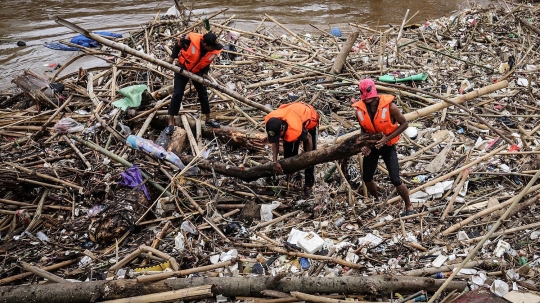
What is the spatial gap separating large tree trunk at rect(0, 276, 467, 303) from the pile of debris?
12 millimetres

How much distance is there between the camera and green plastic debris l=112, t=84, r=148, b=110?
6816 millimetres

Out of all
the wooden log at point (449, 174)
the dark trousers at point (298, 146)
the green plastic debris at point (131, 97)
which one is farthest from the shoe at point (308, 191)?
the green plastic debris at point (131, 97)

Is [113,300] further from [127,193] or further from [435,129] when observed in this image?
[435,129]

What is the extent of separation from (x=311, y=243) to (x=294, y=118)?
4.30ft

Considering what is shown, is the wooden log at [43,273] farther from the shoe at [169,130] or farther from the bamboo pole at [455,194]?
the bamboo pole at [455,194]

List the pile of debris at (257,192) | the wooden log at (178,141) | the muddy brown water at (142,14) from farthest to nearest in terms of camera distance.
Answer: the muddy brown water at (142,14), the wooden log at (178,141), the pile of debris at (257,192)

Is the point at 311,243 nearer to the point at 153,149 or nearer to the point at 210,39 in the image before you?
the point at 153,149

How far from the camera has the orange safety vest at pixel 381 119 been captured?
4500 mm

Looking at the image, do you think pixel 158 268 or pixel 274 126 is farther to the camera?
pixel 274 126

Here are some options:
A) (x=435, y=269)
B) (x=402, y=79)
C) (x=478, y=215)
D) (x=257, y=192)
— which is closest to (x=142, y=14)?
(x=402, y=79)

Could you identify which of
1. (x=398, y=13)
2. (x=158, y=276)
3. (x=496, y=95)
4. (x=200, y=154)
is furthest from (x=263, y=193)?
(x=398, y=13)

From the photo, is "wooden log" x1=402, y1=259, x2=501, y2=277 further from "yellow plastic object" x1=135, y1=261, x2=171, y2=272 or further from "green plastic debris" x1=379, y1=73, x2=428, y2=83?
"green plastic debris" x1=379, y1=73, x2=428, y2=83

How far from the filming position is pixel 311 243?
4.57 meters

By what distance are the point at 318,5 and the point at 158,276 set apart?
12.1m
